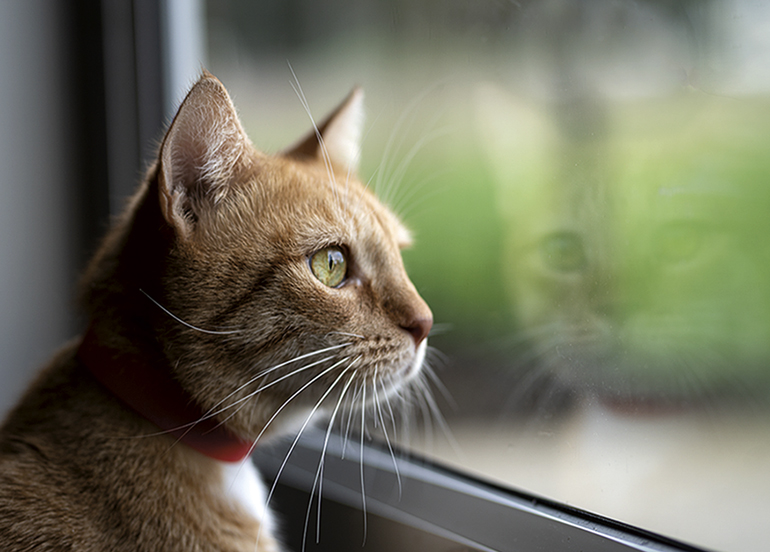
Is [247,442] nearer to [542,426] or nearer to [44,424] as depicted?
[44,424]

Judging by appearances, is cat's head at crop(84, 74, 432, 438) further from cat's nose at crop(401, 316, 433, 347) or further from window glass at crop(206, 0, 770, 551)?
window glass at crop(206, 0, 770, 551)

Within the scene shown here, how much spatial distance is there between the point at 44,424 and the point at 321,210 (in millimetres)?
448

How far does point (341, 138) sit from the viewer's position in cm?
99

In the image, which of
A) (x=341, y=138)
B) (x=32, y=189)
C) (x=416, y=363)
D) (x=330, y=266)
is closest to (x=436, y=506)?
(x=416, y=363)

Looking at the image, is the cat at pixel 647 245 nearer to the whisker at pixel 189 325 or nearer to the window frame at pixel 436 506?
the window frame at pixel 436 506

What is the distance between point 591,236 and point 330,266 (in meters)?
0.35

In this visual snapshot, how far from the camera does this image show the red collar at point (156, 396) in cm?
74

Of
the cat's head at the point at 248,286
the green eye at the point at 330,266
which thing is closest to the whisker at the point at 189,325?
the cat's head at the point at 248,286

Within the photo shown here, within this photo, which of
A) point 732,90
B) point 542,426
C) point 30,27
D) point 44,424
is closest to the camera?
point 732,90

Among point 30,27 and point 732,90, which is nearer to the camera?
point 732,90

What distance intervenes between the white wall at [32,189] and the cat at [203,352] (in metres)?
0.72

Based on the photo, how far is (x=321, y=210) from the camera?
2.55 ft

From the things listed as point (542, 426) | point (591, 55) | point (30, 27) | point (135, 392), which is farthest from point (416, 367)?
point (30, 27)

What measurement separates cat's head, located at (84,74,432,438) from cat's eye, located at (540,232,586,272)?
0.20 m
